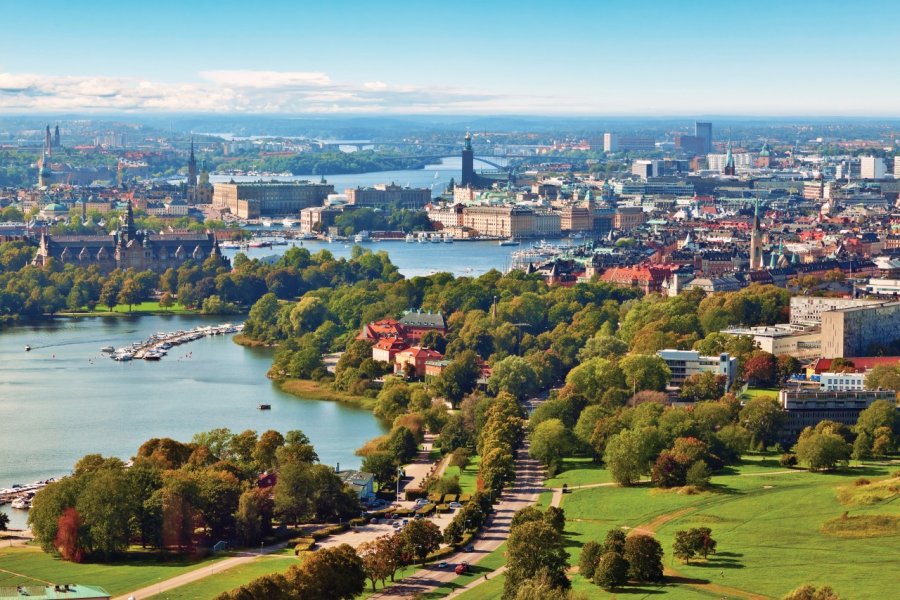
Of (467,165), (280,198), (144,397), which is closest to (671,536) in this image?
(144,397)

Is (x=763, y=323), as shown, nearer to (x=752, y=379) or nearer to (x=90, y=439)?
(x=752, y=379)

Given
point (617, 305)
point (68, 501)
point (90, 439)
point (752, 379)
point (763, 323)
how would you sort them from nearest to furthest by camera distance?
point (68, 501), point (90, 439), point (752, 379), point (763, 323), point (617, 305)

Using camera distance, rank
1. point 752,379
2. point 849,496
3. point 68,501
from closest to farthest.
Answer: point 68,501 < point 849,496 < point 752,379

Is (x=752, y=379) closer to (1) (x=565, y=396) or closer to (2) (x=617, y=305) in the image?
(1) (x=565, y=396)

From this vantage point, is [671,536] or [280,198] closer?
[671,536]

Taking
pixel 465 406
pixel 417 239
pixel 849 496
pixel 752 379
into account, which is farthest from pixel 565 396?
pixel 417 239

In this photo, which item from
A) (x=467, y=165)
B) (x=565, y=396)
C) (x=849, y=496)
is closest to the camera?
(x=849, y=496)

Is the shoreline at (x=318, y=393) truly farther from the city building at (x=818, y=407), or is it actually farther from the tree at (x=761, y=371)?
the city building at (x=818, y=407)
